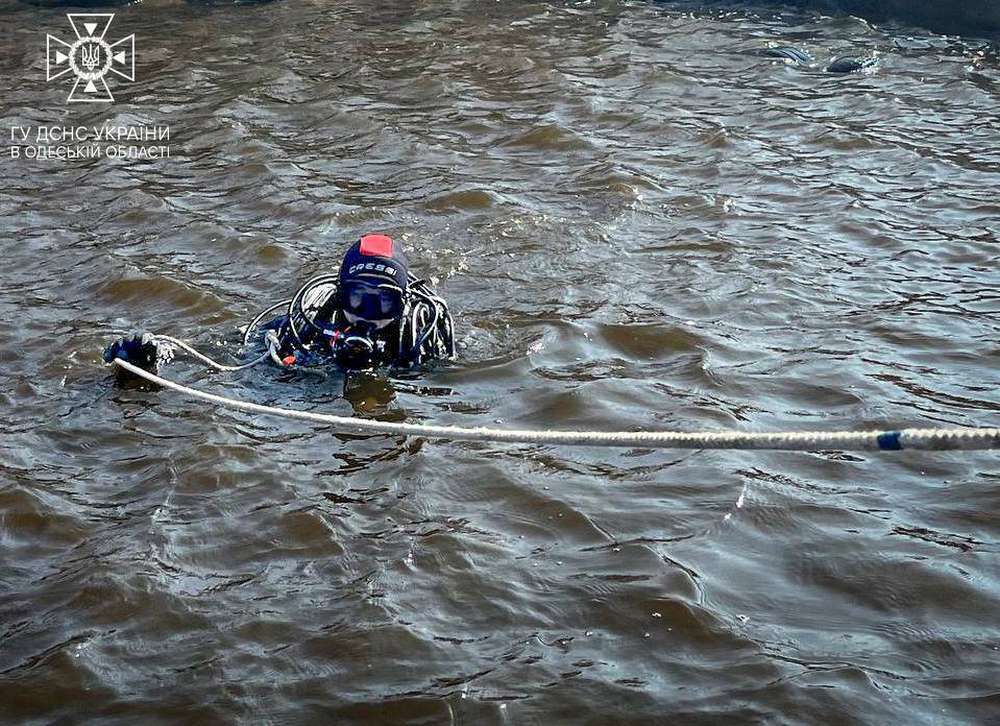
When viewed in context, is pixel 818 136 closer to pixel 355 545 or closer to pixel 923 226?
pixel 923 226

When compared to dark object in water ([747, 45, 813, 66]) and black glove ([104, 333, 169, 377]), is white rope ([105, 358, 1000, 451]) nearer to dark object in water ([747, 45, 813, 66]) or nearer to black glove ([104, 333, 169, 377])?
black glove ([104, 333, 169, 377])

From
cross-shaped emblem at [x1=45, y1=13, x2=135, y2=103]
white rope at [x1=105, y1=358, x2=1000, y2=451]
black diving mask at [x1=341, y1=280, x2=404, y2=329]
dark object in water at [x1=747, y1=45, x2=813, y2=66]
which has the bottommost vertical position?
cross-shaped emblem at [x1=45, y1=13, x2=135, y2=103]

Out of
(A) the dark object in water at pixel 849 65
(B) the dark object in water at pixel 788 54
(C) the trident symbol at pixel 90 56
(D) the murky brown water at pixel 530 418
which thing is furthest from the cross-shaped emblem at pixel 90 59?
(A) the dark object in water at pixel 849 65

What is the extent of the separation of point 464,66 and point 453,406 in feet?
30.7

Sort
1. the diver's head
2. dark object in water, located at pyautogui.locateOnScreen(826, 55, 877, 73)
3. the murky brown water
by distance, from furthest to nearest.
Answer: dark object in water, located at pyautogui.locateOnScreen(826, 55, 877, 73)
the diver's head
the murky brown water

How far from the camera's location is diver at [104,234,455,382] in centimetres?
711

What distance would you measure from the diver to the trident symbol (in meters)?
9.67

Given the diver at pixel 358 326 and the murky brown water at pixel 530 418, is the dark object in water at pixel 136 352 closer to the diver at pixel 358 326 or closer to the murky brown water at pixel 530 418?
the diver at pixel 358 326

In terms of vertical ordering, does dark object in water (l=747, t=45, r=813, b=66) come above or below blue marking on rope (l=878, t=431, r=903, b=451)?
below

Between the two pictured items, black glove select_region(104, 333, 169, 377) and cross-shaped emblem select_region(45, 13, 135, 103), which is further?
cross-shaped emblem select_region(45, 13, 135, 103)

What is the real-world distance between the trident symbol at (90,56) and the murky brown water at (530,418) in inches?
83.2

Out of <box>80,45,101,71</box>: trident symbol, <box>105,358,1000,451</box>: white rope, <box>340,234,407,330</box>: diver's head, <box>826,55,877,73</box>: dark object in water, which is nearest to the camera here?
<box>105,358,1000,451</box>: white rope

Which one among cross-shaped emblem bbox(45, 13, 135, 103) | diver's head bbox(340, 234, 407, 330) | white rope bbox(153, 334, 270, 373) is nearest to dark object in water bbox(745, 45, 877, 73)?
cross-shaped emblem bbox(45, 13, 135, 103)

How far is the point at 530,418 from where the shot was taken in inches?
275
